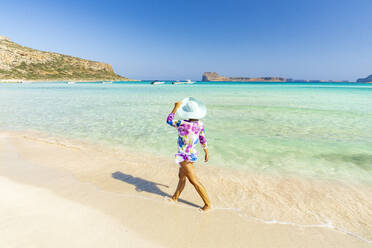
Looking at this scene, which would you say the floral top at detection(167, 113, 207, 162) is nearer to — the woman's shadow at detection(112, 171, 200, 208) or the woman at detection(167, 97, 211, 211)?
the woman at detection(167, 97, 211, 211)

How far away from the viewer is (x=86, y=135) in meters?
9.83

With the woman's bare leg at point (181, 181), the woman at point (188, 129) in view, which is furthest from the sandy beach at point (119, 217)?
the woman at point (188, 129)

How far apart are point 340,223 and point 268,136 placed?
646 cm

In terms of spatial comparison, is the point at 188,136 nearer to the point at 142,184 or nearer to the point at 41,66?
the point at 142,184

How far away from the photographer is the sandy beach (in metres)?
3.10

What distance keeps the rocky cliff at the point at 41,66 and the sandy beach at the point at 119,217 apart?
12170 cm

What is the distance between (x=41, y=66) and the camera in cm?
12381

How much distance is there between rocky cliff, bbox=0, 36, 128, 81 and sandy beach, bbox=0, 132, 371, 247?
399 ft

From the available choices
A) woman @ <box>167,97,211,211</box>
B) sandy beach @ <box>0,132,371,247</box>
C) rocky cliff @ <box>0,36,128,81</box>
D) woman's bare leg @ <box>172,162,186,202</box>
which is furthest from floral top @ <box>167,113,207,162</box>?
rocky cliff @ <box>0,36,128,81</box>

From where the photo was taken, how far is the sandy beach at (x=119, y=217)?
3.10 metres

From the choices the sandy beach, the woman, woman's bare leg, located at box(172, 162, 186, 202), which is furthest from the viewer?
woman's bare leg, located at box(172, 162, 186, 202)

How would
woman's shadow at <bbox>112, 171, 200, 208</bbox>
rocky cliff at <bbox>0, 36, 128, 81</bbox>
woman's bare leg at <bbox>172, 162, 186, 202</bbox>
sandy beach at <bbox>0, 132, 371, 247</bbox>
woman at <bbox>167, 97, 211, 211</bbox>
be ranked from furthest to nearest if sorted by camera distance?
rocky cliff at <bbox>0, 36, 128, 81</bbox>, woman's shadow at <bbox>112, 171, 200, 208</bbox>, woman's bare leg at <bbox>172, 162, 186, 202</bbox>, woman at <bbox>167, 97, 211, 211</bbox>, sandy beach at <bbox>0, 132, 371, 247</bbox>

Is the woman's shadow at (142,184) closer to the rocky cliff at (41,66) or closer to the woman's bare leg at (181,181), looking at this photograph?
the woman's bare leg at (181,181)

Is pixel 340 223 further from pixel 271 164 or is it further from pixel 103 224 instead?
pixel 103 224
